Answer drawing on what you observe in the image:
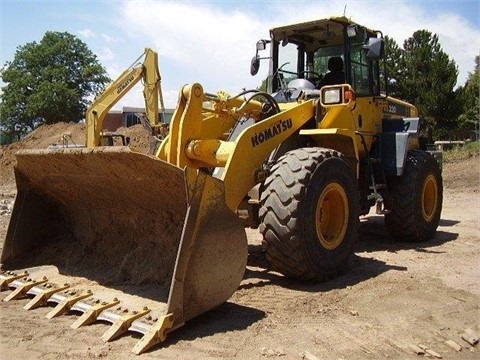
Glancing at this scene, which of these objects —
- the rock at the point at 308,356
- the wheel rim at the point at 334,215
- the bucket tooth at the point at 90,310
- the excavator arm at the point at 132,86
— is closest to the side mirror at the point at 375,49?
the wheel rim at the point at 334,215

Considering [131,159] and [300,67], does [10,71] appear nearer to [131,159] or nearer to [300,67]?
[300,67]

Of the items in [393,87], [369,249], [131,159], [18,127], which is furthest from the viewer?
[18,127]

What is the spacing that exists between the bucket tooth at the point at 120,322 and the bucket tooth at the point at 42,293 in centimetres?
76

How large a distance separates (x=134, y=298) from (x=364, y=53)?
454 centimetres

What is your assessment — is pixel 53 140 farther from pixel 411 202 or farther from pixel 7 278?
pixel 7 278

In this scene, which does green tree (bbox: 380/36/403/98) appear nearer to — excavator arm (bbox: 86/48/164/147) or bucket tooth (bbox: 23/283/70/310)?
excavator arm (bbox: 86/48/164/147)

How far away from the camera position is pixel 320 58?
6996 mm

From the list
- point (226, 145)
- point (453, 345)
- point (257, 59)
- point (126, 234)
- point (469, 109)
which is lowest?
point (453, 345)

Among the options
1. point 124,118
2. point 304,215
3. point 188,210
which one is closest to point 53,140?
point 124,118

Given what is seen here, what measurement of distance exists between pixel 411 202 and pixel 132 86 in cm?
448

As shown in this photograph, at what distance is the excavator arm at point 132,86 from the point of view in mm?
7965

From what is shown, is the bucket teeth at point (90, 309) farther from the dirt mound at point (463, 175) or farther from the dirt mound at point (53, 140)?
the dirt mound at point (53, 140)

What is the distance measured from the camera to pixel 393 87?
1160 inches

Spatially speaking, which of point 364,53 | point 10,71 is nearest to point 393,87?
point 364,53
